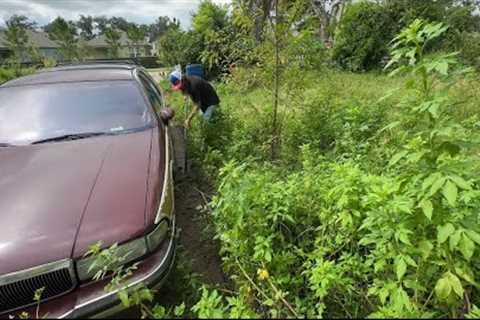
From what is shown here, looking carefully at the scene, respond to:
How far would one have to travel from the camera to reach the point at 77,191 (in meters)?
2.15

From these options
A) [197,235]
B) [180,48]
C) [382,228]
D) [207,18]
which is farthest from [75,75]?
[180,48]

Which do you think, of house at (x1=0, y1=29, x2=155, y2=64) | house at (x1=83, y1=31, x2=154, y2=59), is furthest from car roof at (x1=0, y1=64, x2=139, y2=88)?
house at (x1=83, y1=31, x2=154, y2=59)

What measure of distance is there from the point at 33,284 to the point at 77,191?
61 cm

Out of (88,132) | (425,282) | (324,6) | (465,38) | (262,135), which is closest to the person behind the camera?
(425,282)

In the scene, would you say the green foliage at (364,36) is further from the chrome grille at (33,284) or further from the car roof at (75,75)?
the chrome grille at (33,284)

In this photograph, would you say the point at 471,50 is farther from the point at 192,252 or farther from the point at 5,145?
the point at 5,145

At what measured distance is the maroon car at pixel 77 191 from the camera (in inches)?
69.0

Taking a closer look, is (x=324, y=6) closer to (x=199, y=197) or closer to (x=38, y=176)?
(x=199, y=197)

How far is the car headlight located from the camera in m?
1.79

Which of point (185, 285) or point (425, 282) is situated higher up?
point (425, 282)

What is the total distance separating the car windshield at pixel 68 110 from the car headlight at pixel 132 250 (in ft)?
4.09

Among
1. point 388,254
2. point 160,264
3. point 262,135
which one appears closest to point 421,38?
point 388,254

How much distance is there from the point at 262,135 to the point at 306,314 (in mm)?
3326

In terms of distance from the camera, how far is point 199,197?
12.7 ft
